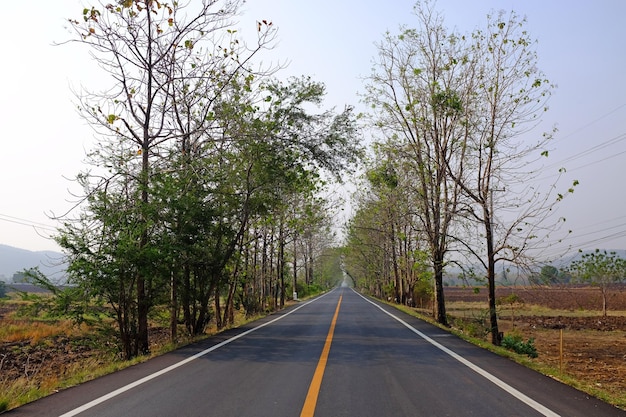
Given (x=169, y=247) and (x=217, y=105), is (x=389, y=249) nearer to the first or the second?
(x=217, y=105)

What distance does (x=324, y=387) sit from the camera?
6934 mm

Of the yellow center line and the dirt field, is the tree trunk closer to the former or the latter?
the dirt field

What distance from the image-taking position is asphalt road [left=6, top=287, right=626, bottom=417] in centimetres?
574

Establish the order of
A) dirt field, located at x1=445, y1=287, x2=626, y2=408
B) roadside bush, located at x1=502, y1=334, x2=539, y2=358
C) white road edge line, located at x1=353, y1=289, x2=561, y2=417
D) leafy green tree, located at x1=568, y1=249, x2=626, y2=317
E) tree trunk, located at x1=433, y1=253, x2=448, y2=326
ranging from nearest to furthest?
white road edge line, located at x1=353, y1=289, x2=561, y2=417, dirt field, located at x1=445, y1=287, x2=626, y2=408, roadside bush, located at x1=502, y1=334, x2=539, y2=358, tree trunk, located at x1=433, y1=253, x2=448, y2=326, leafy green tree, located at x1=568, y1=249, x2=626, y2=317

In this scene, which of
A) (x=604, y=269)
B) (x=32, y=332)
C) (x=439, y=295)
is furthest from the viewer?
(x=604, y=269)

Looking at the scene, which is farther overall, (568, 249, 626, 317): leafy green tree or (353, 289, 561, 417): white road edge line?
(568, 249, 626, 317): leafy green tree

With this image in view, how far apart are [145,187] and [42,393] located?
7.36 m

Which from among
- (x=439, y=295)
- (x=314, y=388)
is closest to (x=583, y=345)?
(x=439, y=295)

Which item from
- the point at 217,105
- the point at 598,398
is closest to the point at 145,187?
the point at 217,105

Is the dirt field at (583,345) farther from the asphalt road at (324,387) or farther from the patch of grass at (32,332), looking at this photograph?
the patch of grass at (32,332)

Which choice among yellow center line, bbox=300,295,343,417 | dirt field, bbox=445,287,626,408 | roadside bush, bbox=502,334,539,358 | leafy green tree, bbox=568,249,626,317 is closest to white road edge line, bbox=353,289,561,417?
dirt field, bbox=445,287,626,408

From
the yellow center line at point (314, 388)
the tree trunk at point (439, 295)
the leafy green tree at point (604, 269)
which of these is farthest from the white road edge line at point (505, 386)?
the leafy green tree at point (604, 269)

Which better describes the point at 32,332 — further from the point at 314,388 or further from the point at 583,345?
the point at 583,345

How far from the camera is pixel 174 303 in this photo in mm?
14977
